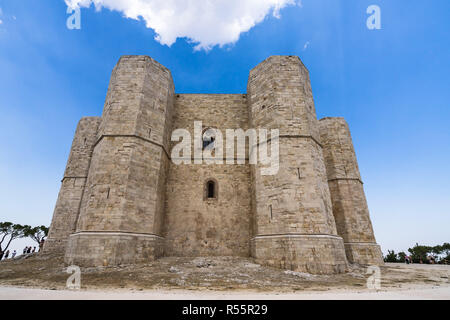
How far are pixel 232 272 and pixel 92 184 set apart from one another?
7105mm

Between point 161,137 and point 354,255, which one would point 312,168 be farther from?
point 161,137

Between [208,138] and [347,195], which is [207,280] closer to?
[208,138]

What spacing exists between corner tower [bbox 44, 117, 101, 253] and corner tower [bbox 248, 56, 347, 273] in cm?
1151

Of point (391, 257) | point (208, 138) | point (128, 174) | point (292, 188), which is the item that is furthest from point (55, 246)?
point (391, 257)

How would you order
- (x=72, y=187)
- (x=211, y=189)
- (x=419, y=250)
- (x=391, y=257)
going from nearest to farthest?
(x=211, y=189) < (x=72, y=187) < (x=391, y=257) < (x=419, y=250)

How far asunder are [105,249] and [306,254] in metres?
7.81

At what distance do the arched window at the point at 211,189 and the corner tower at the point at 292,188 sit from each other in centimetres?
254

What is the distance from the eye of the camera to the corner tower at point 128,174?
833 cm

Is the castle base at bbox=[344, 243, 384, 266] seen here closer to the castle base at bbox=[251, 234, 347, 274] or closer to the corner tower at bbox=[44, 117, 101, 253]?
the castle base at bbox=[251, 234, 347, 274]

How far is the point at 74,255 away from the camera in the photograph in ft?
26.7

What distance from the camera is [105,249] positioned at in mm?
8086

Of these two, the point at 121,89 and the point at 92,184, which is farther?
the point at 121,89

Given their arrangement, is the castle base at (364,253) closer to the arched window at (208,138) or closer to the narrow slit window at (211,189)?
the narrow slit window at (211,189)
